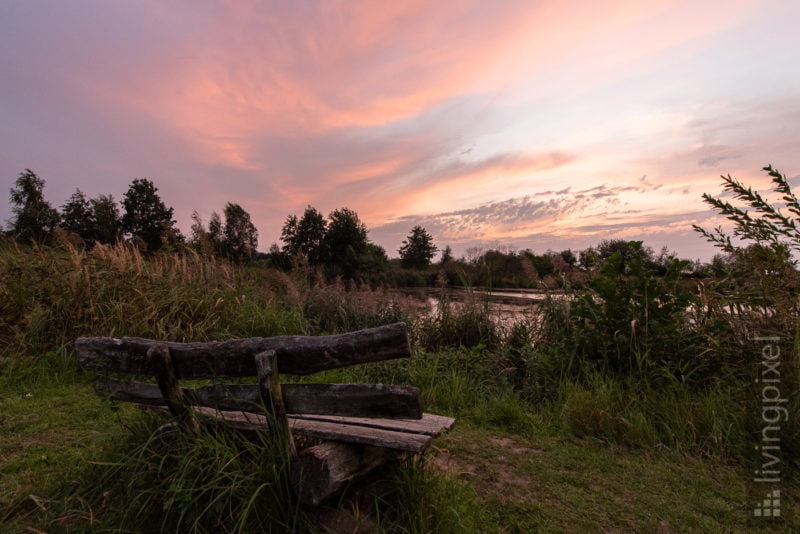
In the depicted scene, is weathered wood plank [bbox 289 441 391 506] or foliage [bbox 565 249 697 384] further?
foliage [bbox 565 249 697 384]

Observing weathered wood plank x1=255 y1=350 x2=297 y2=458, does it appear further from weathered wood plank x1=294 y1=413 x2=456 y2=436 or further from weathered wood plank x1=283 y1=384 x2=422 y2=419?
weathered wood plank x1=294 y1=413 x2=456 y2=436

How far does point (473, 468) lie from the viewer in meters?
2.86

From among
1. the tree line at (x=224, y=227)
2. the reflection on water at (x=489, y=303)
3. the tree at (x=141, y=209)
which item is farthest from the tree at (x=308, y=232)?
the reflection on water at (x=489, y=303)

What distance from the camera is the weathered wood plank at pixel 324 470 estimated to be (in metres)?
1.70

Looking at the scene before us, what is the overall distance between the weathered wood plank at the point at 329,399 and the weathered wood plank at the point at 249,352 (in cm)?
12

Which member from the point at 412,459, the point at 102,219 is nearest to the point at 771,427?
the point at 412,459

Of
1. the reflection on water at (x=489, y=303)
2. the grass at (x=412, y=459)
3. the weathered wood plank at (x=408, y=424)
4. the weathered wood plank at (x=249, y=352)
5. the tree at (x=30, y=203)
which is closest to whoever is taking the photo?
the weathered wood plank at (x=249, y=352)

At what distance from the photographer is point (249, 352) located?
189 centimetres

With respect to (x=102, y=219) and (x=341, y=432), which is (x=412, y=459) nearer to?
(x=341, y=432)

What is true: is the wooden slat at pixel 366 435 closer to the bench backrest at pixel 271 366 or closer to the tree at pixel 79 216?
the bench backrest at pixel 271 366

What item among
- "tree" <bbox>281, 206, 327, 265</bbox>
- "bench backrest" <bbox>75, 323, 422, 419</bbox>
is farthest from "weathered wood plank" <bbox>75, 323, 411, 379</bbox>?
"tree" <bbox>281, 206, 327, 265</bbox>

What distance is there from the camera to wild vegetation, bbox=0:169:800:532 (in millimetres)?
1979

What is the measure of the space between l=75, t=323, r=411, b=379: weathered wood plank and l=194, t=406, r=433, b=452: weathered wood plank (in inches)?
13.3

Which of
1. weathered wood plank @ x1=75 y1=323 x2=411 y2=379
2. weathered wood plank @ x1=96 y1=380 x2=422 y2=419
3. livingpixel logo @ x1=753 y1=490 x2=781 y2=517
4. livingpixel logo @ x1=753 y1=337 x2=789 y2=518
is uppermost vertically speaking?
weathered wood plank @ x1=75 y1=323 x2=411 y2=379
